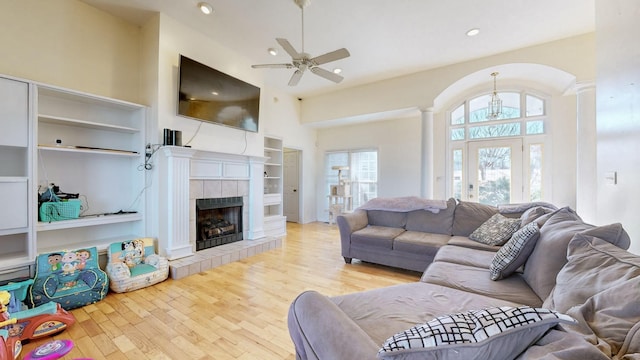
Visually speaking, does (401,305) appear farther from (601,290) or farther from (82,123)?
(82,123)

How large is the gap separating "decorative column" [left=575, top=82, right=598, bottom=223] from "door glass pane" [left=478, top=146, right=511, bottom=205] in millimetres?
1296

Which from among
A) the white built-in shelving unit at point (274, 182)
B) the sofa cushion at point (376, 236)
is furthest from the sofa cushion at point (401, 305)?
Result: the white built-in shelving unit at point (274, 182)

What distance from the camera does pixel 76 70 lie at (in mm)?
2971

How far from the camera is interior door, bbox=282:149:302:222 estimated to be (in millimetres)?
6828

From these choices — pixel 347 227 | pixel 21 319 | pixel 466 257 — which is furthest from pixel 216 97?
pixel 466 257

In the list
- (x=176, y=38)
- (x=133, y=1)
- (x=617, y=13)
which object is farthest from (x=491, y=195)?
(x=133, y=1)

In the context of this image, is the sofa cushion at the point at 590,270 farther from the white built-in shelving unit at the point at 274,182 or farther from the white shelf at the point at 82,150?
the white built-in shelving unit at the point at 274,182

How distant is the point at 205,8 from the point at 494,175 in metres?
5.69

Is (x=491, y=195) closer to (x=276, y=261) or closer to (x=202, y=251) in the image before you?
(x=276, y=261)

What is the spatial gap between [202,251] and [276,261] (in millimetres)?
1038

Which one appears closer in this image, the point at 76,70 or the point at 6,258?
the point at 6,258

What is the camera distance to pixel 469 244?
2.81 metres

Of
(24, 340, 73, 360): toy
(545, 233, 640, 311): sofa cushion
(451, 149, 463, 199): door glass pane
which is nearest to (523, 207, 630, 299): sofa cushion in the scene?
(545, 233, 640, 311): sofa cushion

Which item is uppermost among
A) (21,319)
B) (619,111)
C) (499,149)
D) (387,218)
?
(499,149)
